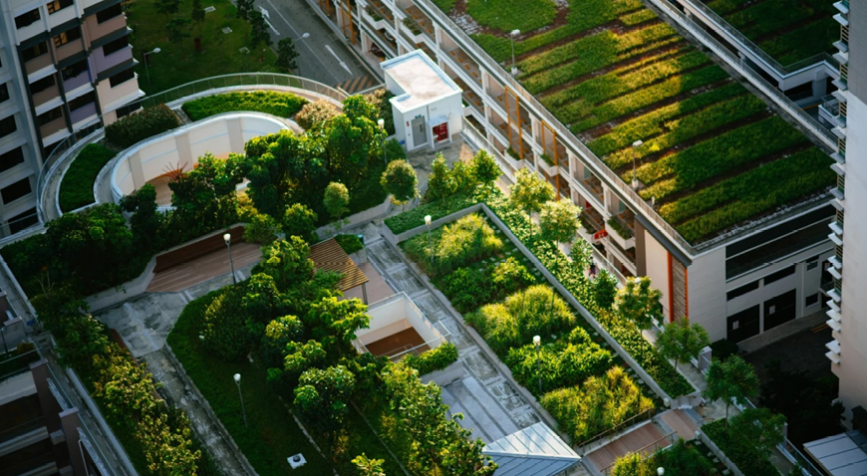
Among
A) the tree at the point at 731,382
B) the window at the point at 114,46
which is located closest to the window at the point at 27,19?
the window at the point at 114,46

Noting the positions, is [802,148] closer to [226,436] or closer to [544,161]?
[544,161]

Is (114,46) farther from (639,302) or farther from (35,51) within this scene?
(639,302)

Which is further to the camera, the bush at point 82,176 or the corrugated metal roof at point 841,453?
the bush at point 82,176

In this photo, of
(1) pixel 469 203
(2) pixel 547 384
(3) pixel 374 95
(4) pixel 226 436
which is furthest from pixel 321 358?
(3) pixel 374 95

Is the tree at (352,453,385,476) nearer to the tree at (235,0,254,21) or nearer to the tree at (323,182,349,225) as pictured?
the tree at (323,182,349,225)

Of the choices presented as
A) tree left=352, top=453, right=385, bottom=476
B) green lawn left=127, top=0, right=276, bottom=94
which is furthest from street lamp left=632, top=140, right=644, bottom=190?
green lawn left=127, top=0, right=276, bottom=94

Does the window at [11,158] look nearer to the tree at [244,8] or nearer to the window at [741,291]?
the tree at [244,8]
